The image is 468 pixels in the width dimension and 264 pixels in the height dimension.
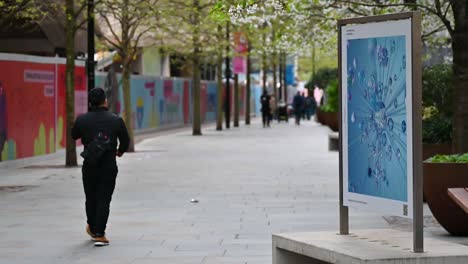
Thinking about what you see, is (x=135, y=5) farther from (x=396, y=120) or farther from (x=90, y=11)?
(x=396, y=120)

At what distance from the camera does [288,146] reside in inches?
1506

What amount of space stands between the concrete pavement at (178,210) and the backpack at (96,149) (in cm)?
89

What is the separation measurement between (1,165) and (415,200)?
62.9ft

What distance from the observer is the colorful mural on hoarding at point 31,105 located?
88.7 ft

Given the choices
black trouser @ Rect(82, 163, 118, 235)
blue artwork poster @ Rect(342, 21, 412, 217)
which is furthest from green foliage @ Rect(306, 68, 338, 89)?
blue artwork poster @ Rect(342, 21, 412, 217)

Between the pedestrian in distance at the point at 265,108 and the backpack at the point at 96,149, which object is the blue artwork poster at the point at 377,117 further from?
the pedestrian in distance at the point at 265,108

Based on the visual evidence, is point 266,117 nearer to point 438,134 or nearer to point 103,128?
point 438,134

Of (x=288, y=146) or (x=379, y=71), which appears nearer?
(x=379, y=71)

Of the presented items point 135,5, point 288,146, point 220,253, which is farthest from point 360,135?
point 288,146

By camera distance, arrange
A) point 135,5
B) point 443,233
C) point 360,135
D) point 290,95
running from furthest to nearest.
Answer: point 290,95
point 135,5
point 443,233
point 360,135

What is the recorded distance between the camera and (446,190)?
12.9 m

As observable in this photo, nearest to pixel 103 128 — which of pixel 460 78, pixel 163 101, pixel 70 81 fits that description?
pixel 460 78

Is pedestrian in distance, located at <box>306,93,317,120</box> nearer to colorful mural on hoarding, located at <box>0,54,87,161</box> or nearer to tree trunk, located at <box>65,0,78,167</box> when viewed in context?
colorful mural on hoarding, located at <box>0,54,87,161</box>

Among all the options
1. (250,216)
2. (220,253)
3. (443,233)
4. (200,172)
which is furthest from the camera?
(200,172)
